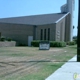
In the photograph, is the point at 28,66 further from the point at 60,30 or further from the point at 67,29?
the point at 67,29

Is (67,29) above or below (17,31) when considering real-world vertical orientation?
above

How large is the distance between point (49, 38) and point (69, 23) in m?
11.3

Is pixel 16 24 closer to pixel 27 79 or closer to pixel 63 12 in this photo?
pixel 63 12

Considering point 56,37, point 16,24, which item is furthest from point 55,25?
point 16,24

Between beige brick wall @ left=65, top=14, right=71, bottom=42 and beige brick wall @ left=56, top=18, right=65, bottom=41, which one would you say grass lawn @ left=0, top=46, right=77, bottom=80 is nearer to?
beige brick wall @ left=56, top=18, right=65, bottom=41

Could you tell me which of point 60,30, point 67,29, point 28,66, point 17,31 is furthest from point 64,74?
point 67,29

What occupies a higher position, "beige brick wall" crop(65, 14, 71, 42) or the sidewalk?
"beige brick wall" crop(65, 14, 71, 42)

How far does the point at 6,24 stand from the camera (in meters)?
52.1

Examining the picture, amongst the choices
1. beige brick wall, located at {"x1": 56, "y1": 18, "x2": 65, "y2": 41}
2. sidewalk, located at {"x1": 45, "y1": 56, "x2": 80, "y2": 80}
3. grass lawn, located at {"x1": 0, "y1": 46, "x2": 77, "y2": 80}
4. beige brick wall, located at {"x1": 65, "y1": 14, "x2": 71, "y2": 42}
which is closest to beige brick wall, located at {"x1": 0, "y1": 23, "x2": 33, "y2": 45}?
beige brick wall, located at {"x1": 56, "y1": 18, "x2": 65, "y2": 41}

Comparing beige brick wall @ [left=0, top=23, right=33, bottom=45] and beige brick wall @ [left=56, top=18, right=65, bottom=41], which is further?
beige brick wall @ [left=0, top=23, right=33, bottom=45]

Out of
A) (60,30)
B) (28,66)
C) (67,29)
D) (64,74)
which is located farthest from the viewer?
(67,29)

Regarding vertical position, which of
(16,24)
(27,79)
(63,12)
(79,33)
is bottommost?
(27,79)

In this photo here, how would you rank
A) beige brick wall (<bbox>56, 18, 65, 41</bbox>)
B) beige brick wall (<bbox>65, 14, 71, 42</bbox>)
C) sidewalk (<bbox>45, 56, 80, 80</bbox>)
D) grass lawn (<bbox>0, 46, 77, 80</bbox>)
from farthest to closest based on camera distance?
beige brick wall (<bbox>65, 14, 71, 42</bbox>)
beige brick wall (<bbox>56, 18, 65, 41</bbox>)
grass lawn (<bbox>0, 46, 77, 80</bbox>)
sidewalk (<bbox>45, 56, 80, 80</bbox>)

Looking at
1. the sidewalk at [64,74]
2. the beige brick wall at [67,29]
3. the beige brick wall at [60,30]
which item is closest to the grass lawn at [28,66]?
the sidewalk at [64,74]
